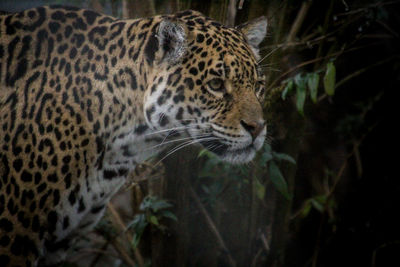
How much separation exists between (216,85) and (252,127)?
170mm

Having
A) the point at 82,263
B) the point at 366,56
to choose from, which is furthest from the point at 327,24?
the point at 82,263

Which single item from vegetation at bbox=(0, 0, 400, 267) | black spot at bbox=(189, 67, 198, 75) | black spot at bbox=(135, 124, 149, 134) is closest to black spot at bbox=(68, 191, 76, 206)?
black spot at bbox=(135, 124, 149, 134)

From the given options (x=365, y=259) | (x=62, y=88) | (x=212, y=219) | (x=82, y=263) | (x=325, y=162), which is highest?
(x=62, y=88)

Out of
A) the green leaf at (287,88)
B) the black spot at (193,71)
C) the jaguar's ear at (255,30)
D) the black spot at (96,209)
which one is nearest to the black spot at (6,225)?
the black spot at (96,209)

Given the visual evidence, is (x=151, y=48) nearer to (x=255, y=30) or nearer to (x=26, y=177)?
(x=255, y=30)

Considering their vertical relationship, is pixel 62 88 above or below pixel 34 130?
above

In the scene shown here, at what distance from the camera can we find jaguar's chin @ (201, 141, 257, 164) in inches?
55.8

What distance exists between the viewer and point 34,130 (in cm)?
134

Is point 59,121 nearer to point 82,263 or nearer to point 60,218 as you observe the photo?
point 60,218

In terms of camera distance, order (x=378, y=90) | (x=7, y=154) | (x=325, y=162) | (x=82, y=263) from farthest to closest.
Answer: (x=378, y=90) → (x=325, y=162) → (x=82, y=263) → (x=7, y=154)

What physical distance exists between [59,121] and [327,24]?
1171mm

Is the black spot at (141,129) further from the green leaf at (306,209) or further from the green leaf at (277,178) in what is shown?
the green leaf at (306,209)

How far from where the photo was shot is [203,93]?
54.7 inches

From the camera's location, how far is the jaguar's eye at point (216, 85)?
1388 millimetres
